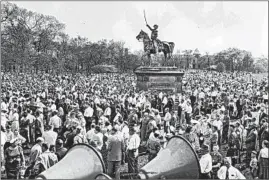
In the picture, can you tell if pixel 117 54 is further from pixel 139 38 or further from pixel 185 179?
pixel 185 179

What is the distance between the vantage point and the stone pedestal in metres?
29.4

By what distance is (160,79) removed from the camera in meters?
29.6

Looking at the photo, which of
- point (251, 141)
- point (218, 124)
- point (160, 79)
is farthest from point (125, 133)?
point (160, 79)

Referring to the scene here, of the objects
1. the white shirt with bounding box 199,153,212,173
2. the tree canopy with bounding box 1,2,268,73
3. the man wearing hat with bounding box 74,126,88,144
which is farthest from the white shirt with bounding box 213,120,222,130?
the tree canopy with bounding box 1,2,268,73

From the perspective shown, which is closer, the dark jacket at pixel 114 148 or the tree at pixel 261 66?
the dark jacket at pixel 114 148

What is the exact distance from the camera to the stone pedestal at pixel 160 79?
96.3 feet

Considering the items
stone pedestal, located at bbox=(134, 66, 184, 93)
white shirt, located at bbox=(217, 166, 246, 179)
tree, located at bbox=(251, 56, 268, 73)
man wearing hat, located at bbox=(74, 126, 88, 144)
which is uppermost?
tree, located at bbox=(251, 56, 268, 73)

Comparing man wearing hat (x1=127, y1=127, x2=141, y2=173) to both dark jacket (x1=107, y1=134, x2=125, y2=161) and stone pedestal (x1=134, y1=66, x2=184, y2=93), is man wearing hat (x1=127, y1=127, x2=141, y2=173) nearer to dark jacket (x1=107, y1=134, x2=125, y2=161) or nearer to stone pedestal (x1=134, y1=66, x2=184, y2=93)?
dark jacket (x1=107, y1=134, x2=125, y2=161)

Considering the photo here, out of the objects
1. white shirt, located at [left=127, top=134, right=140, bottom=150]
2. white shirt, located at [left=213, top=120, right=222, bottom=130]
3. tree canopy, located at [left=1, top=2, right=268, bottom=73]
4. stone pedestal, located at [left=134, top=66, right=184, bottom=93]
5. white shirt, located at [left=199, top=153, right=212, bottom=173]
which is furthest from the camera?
tree canopy, located at [left=1, top=2, right=268, bottom=73]

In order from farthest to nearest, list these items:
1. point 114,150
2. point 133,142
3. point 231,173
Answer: point 133,142 → point 114,150 → point 231,173

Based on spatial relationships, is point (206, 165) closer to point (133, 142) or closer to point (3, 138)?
point (133, 142)

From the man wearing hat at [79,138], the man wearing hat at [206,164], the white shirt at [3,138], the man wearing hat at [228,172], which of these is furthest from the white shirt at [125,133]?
the man wearing hat at [228,172]

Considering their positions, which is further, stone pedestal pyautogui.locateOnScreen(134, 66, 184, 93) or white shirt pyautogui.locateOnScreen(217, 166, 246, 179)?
stone pedestal pyautogui.locateOnScreen(134, 66, 184, 93)

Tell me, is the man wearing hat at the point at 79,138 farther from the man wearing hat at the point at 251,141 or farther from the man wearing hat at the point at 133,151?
the man wearing hat at the point at 251,141
